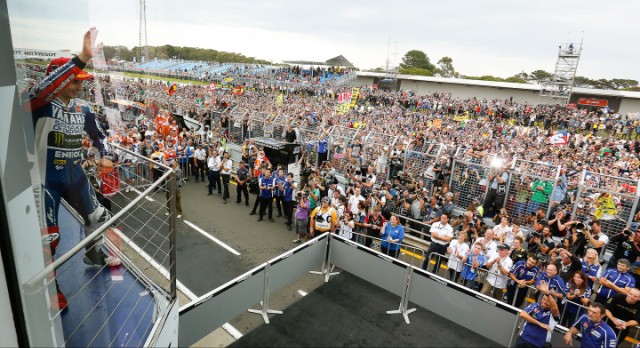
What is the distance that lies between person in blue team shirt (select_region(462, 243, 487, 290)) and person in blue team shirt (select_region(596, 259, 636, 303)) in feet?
6.73

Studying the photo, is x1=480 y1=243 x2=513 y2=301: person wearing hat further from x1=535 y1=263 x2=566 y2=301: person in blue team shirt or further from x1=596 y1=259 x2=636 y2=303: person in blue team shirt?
x1=596 y1=259 x2=636 y2=303: person in blue team shirt

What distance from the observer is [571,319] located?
6.91m

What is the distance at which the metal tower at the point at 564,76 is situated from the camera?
32.4 metres

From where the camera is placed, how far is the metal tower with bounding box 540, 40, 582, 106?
106 feet

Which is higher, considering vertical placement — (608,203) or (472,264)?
(608,203)

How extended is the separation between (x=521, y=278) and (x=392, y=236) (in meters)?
2.79

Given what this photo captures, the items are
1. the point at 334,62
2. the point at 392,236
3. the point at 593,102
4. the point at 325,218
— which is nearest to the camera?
the point at 392,236

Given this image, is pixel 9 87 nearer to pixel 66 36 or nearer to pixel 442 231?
pixel 66 36

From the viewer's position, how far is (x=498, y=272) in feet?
25.2

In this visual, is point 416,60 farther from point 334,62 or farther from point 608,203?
point 608,203

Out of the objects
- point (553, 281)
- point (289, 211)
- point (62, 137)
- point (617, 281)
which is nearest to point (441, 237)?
point (553, 281)

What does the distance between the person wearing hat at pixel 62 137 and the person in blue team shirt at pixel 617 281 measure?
8.10 meters

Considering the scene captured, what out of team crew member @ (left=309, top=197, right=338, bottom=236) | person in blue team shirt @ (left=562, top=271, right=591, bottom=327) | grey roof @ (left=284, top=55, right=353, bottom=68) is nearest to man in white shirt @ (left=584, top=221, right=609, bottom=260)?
person in blue team shirt @ (left=562, top=271, right=591, bottom=327)

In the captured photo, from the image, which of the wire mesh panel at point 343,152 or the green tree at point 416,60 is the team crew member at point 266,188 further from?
the green tree at point 416,60
